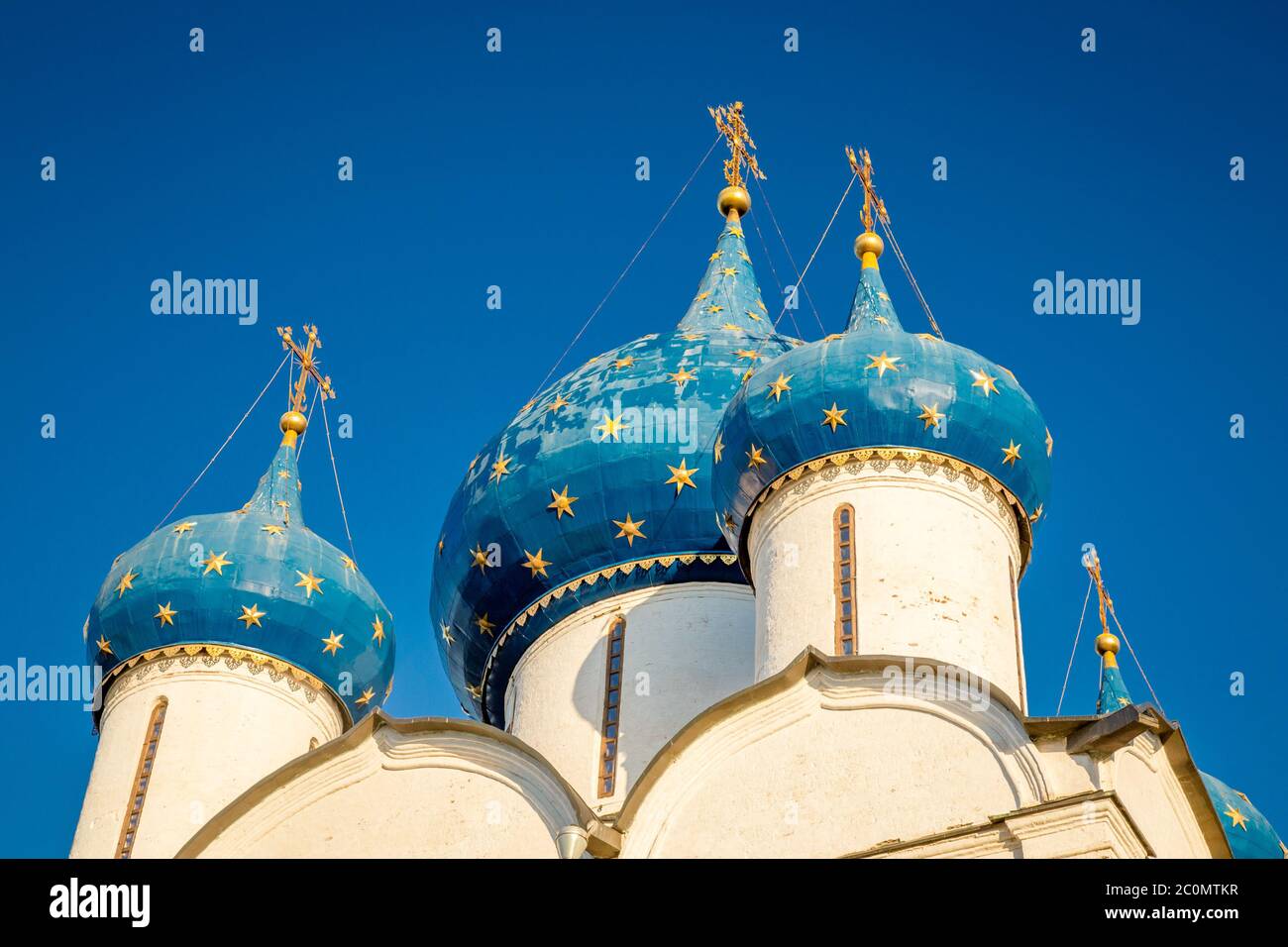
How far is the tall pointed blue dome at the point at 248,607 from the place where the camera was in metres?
13.3

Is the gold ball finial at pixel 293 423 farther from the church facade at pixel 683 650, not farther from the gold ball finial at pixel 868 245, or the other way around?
the gold ball finial at pixel 868 245

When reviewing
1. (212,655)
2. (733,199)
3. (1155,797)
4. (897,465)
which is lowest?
(1155,797)

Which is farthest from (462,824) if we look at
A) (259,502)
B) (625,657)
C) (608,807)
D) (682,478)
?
(259,502)

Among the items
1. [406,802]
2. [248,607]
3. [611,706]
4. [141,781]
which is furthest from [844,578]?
[141,781]

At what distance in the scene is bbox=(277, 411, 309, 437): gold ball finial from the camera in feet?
53.2

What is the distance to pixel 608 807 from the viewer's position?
12273 mm

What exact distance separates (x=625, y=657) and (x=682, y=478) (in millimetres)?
1231

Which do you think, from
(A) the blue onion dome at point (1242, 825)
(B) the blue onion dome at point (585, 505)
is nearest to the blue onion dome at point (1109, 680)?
(A) the blue onion dome at point (1242, 825)

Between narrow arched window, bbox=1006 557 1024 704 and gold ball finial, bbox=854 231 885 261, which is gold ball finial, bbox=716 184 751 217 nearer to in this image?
gold ball finial, bbox=854 231 885 261

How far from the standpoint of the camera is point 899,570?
11047 millimetres

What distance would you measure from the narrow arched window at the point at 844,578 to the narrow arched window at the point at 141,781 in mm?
4481

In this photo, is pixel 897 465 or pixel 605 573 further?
pixel 605 573

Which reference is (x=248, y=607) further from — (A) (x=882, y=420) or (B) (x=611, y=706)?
(A) (x=882, y=420)

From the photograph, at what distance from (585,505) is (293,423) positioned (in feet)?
11.9
